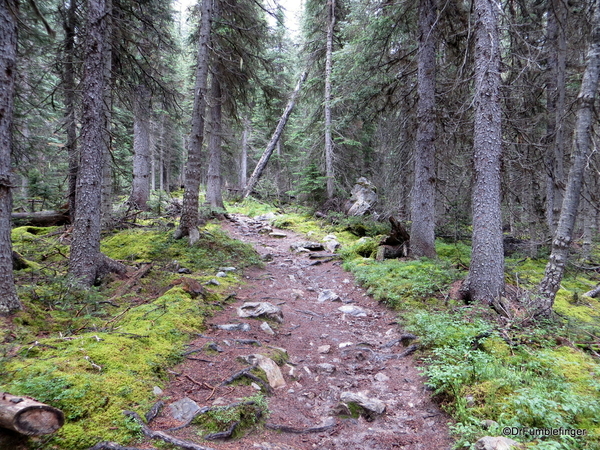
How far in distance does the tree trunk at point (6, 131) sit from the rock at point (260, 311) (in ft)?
10.7

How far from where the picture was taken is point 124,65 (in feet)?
29.7

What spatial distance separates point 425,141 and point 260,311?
21.1 ft

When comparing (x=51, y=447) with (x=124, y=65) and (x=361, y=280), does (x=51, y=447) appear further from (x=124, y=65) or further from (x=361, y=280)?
(x=124, y=65)

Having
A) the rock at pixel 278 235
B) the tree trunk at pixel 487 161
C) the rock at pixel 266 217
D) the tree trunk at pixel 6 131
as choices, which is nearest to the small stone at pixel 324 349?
the tree trunk at pixel 487 161

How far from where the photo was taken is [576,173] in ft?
17.0

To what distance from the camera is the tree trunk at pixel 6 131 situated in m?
3.75

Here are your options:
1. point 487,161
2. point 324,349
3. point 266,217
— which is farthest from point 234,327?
point 266,217

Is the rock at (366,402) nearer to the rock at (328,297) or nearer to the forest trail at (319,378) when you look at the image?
the forest trail at (319,378)

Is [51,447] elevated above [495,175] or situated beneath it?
situated beneath

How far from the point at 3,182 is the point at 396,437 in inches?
211

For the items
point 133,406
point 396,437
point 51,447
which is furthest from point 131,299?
point 396,437

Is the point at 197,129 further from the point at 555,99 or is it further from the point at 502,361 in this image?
the point at 555,99

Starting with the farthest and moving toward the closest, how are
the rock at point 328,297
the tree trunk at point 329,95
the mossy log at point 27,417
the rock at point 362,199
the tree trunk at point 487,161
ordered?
the tree trunk at point 329,95 < the rock at point 362,199 < the rock at point 328,297 < the tree trunk at point 487,161 < the mossy log at point 27,417

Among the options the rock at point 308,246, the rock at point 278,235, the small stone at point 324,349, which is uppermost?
the rock at point 278,235
